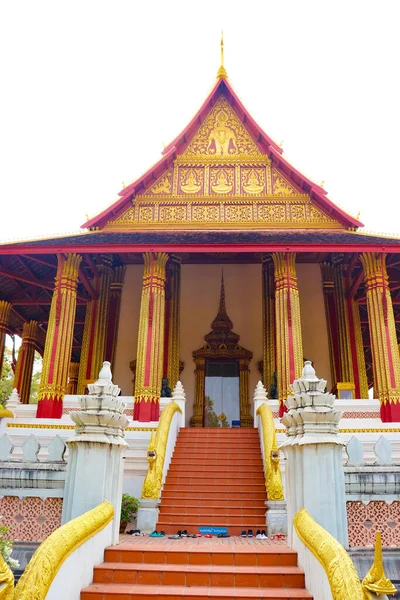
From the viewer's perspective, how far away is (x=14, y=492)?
4531 mm

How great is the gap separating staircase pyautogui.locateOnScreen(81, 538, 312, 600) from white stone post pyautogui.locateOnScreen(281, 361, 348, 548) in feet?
1.44

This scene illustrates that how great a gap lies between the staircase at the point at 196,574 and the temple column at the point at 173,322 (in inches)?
349

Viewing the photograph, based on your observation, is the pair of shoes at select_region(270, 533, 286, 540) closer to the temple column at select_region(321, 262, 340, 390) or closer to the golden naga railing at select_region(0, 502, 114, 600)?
the golden naga railing at select_region(0, 502, 114, 600)

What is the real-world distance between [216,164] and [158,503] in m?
9.41

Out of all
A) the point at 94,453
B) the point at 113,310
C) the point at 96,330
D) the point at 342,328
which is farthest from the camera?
the point at 113,310

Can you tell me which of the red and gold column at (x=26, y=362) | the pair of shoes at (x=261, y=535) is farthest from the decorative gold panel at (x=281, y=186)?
the red and gold column at (x=26, y=362)

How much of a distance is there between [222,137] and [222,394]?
7146 mm

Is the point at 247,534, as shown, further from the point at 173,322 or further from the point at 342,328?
the point at 342,328

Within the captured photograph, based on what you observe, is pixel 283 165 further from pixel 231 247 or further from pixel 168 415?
pixel 168 415

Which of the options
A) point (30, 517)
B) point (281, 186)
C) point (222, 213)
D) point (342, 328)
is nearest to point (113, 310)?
point (222, 213)

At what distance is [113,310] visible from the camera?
1450 cm

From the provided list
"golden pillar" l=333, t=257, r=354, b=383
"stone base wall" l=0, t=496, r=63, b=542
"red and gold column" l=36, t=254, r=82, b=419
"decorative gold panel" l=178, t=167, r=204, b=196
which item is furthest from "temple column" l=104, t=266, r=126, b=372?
"stone base wall" l=0, t=496, r=63, b=542

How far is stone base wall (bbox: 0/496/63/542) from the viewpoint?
446 centimetres

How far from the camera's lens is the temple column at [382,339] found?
10.5 m
